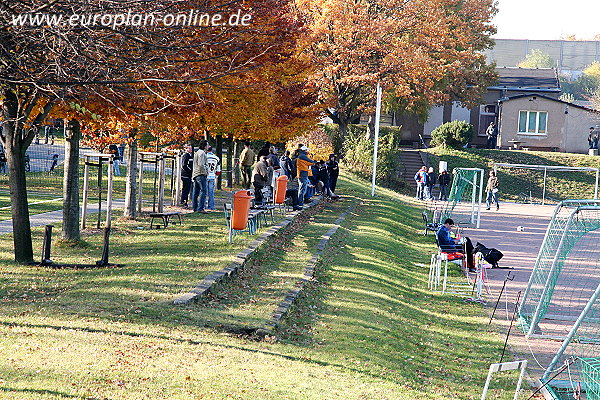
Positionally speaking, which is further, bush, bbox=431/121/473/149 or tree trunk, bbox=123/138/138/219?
bush, bbox=431/121/473/149

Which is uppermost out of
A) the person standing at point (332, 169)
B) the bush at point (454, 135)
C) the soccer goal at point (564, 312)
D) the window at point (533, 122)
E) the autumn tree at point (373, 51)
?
the autumn tree at point (373, 51)

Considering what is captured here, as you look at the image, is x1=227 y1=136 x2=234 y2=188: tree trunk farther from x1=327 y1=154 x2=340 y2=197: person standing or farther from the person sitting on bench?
the person sitting on bench

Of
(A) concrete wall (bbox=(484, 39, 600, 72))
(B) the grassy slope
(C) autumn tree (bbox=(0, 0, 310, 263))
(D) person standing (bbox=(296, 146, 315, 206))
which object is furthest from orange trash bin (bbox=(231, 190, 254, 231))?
(A) concrete wall (bbox=(484, 39, 600, 72))

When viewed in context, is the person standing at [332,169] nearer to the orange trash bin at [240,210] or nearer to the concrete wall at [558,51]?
the orange trash bin at [240,210]

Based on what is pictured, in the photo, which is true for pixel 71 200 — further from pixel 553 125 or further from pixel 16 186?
pixel 553 125

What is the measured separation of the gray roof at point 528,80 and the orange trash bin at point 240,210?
51413 millimetres

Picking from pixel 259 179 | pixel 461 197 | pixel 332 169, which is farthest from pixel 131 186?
pixel 461 197

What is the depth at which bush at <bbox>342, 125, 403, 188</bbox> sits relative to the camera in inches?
1756

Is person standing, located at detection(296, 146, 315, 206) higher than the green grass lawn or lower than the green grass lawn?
higher

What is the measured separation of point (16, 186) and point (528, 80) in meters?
63.2

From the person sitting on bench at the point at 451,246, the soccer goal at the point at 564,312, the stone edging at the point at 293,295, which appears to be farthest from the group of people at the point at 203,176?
the soccer goal at the point at 564,312

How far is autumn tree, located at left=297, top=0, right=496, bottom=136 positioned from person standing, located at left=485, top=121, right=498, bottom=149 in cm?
1087

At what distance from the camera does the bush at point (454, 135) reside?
5574 cm

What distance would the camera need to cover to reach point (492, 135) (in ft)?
200
